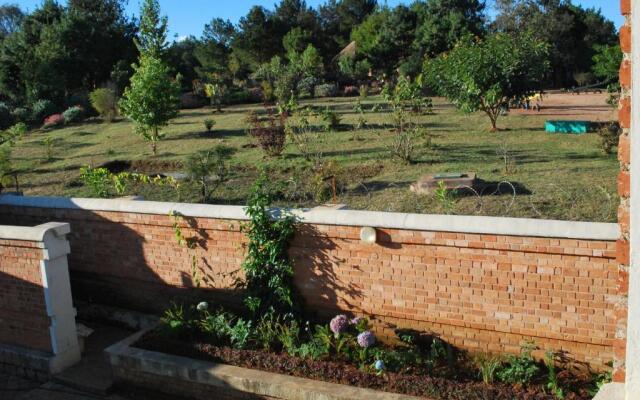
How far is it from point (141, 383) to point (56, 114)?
83.0ft

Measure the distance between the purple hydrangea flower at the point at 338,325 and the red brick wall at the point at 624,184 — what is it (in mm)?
3454

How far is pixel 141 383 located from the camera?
725 centimetres

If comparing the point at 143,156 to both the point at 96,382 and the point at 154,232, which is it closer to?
the point at 154,232

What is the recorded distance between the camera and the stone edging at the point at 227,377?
612cm

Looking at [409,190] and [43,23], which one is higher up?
[43,23]

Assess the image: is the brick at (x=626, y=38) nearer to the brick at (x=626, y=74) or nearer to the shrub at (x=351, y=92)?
the brick at (x=626, y=74)

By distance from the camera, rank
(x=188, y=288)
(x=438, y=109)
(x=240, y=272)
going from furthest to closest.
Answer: (x=438, y=109) < (x=188, y=288) < (x=240, y=272)

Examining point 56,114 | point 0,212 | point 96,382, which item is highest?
point 56,114

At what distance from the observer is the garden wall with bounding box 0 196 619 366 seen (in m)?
5.96

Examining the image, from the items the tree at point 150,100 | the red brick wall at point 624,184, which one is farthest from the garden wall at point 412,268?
the tree at point 150,100

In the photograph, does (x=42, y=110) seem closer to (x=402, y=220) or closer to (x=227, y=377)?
(x=227, y=377)

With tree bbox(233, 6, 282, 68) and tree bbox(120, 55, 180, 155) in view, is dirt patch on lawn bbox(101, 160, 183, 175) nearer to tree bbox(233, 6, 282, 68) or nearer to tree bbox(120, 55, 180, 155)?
tree bbox(120, 55, 180, 155)

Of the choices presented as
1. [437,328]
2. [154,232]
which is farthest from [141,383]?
[437,328]

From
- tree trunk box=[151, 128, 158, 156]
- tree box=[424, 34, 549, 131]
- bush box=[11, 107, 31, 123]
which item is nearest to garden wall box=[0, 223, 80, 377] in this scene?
tree trunk box=[151, 128, 158, 156]
